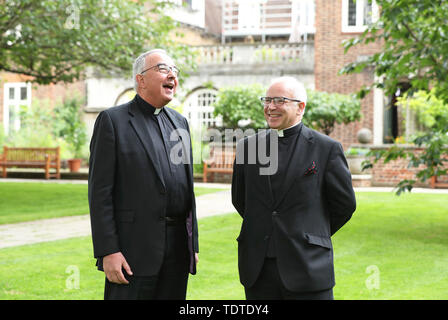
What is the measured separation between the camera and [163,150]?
3.63m

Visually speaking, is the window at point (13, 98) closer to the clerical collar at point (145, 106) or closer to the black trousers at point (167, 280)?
the clerical collar at point (145, 106)

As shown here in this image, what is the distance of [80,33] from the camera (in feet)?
44.3

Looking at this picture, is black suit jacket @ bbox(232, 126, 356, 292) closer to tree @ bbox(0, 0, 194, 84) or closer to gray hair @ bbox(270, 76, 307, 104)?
gray hair @ bbox(270, 76, 307, 104)

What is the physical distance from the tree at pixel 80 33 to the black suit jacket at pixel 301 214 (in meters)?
10.6

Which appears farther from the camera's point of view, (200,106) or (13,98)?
(13,98)

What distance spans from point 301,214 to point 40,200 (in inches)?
480

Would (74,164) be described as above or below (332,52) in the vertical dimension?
below

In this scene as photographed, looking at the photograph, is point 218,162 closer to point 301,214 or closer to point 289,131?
point 289,131

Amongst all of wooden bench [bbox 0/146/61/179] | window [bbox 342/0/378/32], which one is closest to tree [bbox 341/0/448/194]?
wooden bench [bbox 0/146/61/179]

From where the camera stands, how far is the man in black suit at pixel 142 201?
134 inches

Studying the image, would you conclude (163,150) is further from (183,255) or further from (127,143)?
(183,255)

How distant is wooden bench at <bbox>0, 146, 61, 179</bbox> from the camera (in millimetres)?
21062

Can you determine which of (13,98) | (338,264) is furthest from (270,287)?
(13,98)

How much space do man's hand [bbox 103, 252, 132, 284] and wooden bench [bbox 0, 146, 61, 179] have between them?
59.9 feet
